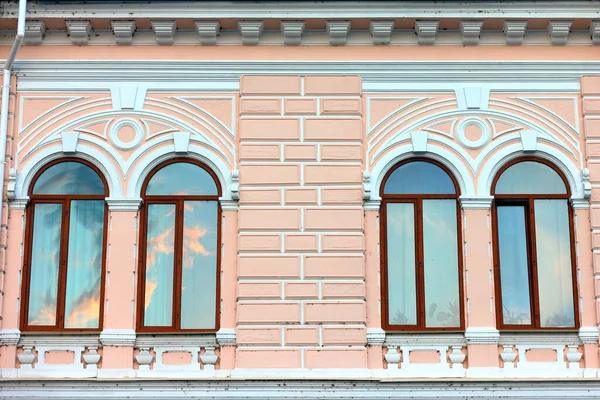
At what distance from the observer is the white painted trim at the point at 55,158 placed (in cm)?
1859

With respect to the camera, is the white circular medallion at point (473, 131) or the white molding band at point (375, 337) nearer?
the white molding band at point (375, 337)

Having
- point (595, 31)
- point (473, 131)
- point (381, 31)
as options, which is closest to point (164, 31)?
point (381, 31)

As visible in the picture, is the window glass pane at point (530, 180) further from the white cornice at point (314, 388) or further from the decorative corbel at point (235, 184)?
the decorative corbel at point (235, 184)

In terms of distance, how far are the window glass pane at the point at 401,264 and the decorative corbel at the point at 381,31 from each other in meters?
2.62

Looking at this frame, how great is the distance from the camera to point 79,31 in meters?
18.9

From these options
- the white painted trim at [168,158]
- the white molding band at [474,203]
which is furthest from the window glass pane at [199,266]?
the white molding band at [474,203]

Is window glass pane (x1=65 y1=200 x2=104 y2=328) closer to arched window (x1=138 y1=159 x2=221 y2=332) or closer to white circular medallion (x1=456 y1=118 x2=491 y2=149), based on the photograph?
arched window (x1=138 y1=159 x2=221 y2=332)

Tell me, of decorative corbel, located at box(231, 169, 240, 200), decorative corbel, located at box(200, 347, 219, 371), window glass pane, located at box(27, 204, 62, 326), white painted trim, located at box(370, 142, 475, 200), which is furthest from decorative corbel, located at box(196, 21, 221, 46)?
decorative corbel, located at box(200, 347, 219, 371)

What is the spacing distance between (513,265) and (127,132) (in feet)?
21.0

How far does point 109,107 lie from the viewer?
744 inches

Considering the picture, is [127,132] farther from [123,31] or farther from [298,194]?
[298,194]

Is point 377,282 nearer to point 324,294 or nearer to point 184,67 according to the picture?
point 324,294

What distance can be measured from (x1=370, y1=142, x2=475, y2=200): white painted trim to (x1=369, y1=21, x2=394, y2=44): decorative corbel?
1.68 m

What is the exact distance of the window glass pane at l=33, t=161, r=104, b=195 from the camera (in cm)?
1875
